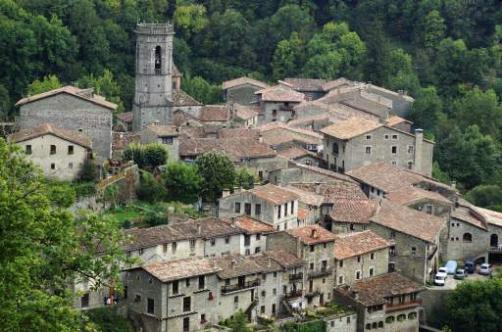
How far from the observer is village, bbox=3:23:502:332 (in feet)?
147

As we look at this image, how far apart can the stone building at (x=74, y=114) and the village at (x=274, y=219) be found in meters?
0.05

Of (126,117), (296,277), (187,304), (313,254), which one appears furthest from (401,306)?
(126,117)

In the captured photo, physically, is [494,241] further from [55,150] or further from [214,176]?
[55,150]

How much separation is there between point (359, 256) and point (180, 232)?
295 inches

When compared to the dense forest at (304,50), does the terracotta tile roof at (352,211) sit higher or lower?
lower

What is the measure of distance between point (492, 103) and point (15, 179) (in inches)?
2151

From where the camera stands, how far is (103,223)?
24016 mm

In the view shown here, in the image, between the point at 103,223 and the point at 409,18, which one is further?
the point at 409,18

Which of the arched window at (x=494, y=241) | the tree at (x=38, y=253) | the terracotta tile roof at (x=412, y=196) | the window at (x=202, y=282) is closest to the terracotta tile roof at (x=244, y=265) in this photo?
the window at (x=202, y=282)

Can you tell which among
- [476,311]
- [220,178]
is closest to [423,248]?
[476,311]

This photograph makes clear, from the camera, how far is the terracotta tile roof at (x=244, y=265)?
Answer: 45156mm

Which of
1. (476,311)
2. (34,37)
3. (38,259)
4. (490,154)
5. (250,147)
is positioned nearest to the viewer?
(38,259)

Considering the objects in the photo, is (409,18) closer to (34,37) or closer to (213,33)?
(213,33)

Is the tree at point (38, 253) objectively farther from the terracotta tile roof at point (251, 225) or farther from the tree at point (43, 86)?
the tree at point (43, 86)
